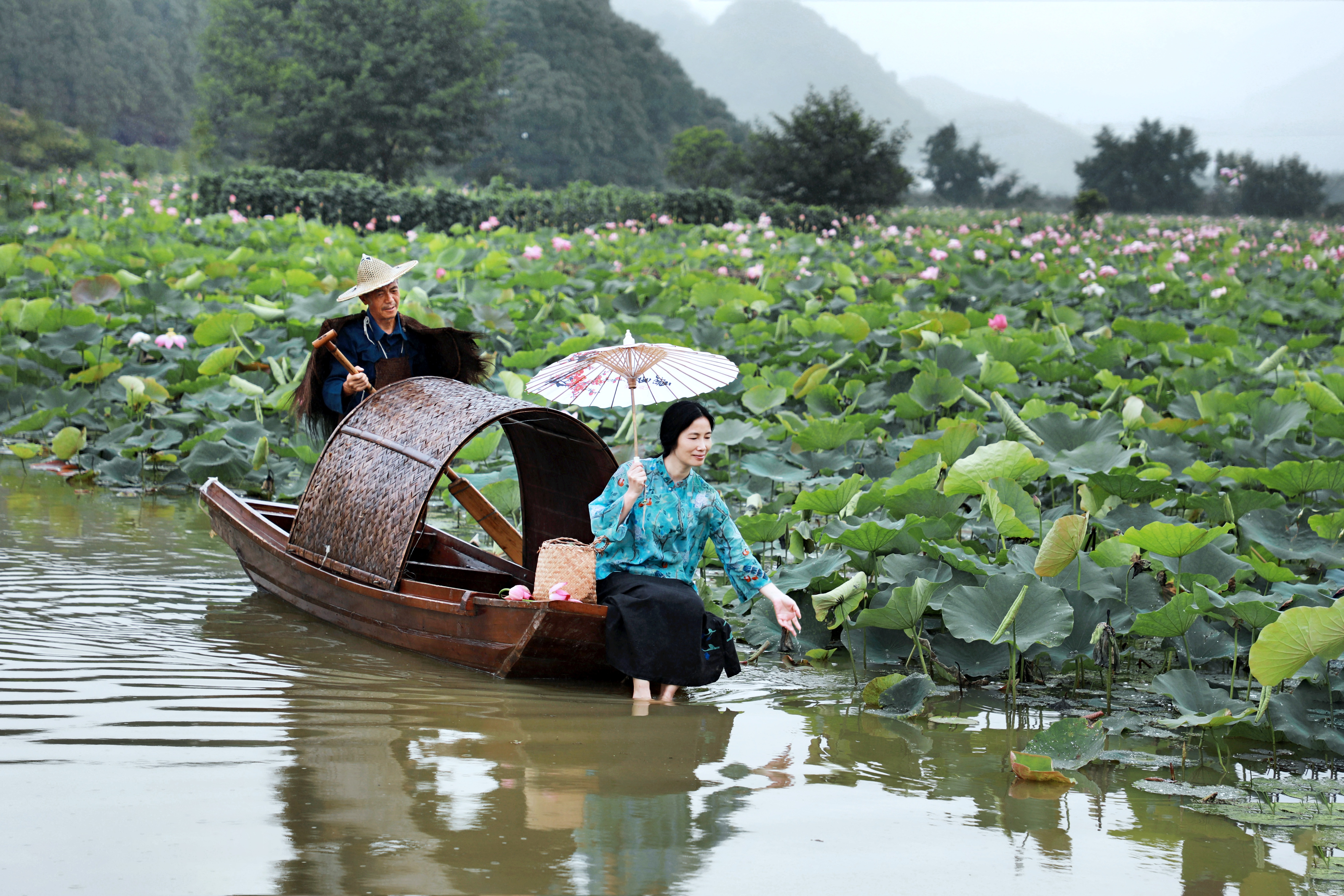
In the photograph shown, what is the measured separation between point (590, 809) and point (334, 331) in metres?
2.38

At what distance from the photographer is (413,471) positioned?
12.0 feet

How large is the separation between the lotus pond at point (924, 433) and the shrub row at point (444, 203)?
13.4ft

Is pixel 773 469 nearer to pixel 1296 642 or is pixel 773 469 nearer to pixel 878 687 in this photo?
pixel 878 687

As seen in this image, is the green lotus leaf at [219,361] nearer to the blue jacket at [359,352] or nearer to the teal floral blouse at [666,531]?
the blue jacket at [359,352]

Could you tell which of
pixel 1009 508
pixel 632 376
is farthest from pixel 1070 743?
pixel 632 376

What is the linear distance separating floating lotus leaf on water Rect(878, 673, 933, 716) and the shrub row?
13640 millimetres

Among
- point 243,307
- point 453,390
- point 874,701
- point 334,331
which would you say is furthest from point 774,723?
point 243,307

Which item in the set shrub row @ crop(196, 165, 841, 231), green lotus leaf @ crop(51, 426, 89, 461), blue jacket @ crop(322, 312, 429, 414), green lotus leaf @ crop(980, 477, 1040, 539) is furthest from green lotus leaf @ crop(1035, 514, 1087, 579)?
shrub row @ crop(196, 165, 841, 231)

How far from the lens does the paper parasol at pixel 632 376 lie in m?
3.41

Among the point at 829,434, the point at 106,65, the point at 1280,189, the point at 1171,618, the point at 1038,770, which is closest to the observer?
the point at 1038,770

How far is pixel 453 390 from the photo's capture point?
396 centimetres

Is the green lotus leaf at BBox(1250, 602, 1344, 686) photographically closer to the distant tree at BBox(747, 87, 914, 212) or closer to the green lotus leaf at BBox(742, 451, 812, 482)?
the green lotus leaf at BBox(742, 451, 812, 482)

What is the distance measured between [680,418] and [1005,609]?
42.5 inches

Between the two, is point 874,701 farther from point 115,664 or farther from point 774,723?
point 115,664
